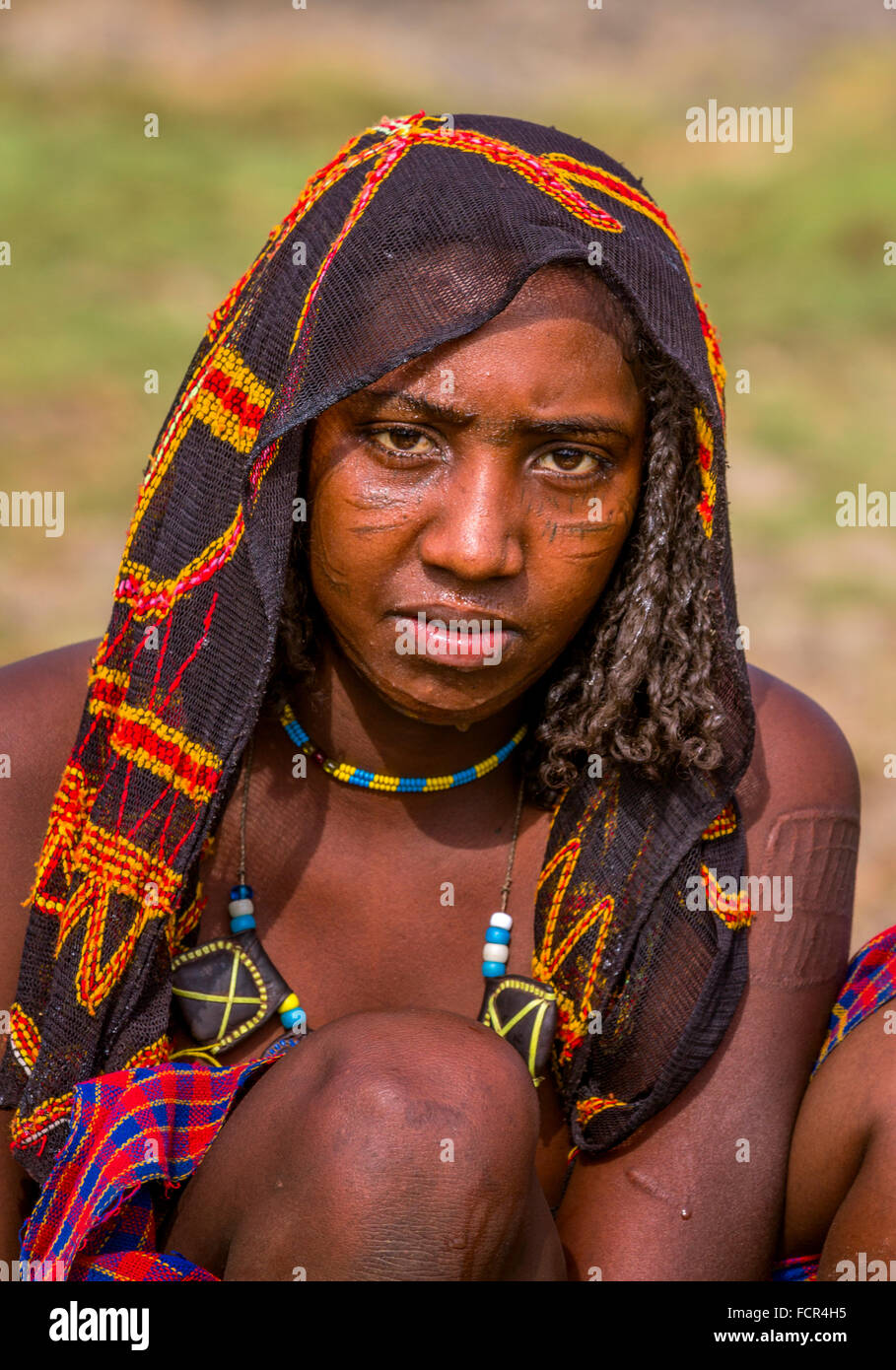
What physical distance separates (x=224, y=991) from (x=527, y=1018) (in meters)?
0.44

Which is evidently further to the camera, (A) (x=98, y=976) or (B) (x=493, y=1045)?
(A) (x=98, y=976)

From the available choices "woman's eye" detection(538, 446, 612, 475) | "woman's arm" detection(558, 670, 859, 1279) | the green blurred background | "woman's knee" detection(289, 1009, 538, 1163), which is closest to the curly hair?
"woman's eye" detection(538, 446, 612, 475)

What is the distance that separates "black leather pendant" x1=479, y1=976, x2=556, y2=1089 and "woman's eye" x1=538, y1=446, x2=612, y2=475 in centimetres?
77

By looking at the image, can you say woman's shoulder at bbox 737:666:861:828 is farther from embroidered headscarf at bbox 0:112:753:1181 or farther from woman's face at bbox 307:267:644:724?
woman's face at bbox 307:267:644:724

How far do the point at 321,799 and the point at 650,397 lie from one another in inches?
30.2

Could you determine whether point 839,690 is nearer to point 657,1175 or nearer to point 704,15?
point 657,1175

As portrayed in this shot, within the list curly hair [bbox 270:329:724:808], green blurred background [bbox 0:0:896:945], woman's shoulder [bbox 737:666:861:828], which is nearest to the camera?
curly hair [bbox 270:329:724:808]

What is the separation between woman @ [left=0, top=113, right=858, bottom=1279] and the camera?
2102 mm

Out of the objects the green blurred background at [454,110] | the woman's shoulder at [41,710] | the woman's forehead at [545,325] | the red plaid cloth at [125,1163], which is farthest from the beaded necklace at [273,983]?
the green blurred background at [454,110]

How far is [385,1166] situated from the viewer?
1.93m

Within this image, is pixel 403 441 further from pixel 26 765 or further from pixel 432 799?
pixel 26 765

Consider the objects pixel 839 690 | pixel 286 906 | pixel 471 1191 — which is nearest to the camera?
pixel 471 1191

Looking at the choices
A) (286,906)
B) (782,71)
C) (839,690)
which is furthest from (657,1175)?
(782,71)

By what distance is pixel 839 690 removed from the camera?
17.6 feet
